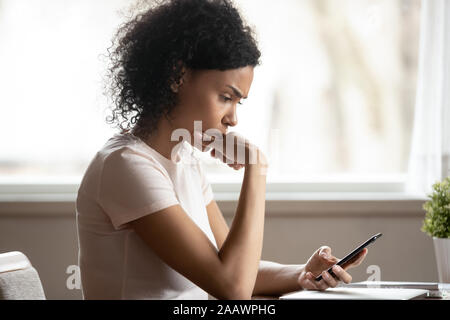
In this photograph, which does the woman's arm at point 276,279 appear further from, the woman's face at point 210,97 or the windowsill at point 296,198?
the windowsill at point 296,198

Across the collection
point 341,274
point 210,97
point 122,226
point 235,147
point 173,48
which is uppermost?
point 173,48

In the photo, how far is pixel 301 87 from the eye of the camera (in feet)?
8.65

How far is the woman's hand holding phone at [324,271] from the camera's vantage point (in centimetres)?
124

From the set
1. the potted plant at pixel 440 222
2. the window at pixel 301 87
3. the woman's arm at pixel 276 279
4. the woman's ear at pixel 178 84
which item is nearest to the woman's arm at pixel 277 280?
the woman's arm at pixel 276 279

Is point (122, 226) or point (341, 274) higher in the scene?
point (122, 226)

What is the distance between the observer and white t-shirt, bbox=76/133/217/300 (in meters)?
1.12

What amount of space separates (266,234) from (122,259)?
144 centimetres

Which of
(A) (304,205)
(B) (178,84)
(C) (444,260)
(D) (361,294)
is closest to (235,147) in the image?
(B) (178,84)

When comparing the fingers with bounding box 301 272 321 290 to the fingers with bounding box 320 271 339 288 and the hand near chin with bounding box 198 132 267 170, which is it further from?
the hand near chin with bounding box 198 132 267 170

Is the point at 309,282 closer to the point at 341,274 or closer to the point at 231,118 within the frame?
the point at 341,274

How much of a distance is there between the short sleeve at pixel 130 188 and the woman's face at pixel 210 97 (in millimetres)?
154

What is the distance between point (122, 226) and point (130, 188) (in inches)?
3.3
